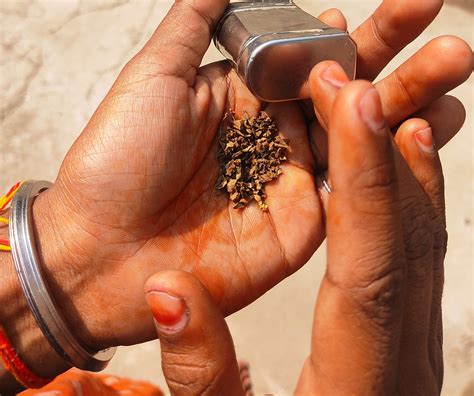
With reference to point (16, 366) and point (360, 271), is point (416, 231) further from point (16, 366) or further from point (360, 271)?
point (16, 366)

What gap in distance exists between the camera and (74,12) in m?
4.29

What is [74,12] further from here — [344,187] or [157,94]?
[344,187]

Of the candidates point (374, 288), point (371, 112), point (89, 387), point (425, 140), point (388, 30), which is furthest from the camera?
point (89, 387)

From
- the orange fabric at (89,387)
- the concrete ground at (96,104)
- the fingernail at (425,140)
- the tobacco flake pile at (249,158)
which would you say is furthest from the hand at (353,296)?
the concrete ground at (96,104)

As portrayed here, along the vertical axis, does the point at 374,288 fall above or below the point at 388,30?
below

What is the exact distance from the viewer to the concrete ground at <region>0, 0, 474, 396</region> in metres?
3.12

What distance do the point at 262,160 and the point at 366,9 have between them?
110 inches

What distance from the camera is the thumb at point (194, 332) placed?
1.32 metres

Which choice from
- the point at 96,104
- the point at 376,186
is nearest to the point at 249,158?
the point at 376,186

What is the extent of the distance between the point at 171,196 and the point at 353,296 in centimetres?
80

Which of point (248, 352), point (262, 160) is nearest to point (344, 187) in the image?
point (262, 160)

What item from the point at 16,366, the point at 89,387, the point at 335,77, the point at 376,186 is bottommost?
the point at 89,387

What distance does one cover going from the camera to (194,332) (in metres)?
1.32

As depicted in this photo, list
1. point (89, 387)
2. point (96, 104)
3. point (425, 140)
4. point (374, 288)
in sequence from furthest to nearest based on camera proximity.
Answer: point (96, 104) < point (89, 387) < point (425, 140) < point (374, 288)
